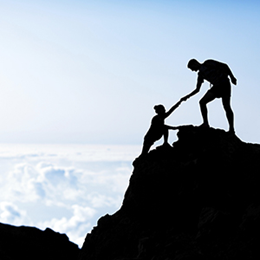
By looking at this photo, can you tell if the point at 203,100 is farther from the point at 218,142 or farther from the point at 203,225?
the point at 203,225

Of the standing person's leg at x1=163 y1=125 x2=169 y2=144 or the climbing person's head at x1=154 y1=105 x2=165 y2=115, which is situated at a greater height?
the climbing person's head at x1=154 y1=105 x2=165 y2=115

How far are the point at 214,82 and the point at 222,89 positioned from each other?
38cm

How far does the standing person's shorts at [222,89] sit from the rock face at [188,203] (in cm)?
133

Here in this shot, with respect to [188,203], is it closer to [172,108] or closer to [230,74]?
[172,108]

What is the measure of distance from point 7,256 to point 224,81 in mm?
17033

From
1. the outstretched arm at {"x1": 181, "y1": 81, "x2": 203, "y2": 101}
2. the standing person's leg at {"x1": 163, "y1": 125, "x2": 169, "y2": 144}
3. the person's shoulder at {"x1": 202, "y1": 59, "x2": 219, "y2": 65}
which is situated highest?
the person's shoulder at {"x1": 202, "y1": 59, "x2": 219, "y2": 65}

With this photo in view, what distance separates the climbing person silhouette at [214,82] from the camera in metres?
15.7

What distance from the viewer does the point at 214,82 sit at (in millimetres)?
15648

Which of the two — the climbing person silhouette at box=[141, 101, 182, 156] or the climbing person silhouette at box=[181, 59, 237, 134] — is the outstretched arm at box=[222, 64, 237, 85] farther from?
the climbing person silhouette at box=[141, 101, 182, 156]

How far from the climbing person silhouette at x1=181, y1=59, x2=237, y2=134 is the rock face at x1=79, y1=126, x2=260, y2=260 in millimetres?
734

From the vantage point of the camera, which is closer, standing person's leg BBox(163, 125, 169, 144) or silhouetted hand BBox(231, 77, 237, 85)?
silhouetted hand BBox(231, 77, 237, 85)

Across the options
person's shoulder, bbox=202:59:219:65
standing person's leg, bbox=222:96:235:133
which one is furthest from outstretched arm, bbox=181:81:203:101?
standing person's leg, bbox=222:96:235:133

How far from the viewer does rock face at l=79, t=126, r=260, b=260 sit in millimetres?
13102

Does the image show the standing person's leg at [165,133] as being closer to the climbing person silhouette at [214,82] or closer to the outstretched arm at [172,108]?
the outstretched arm at [172,108]
